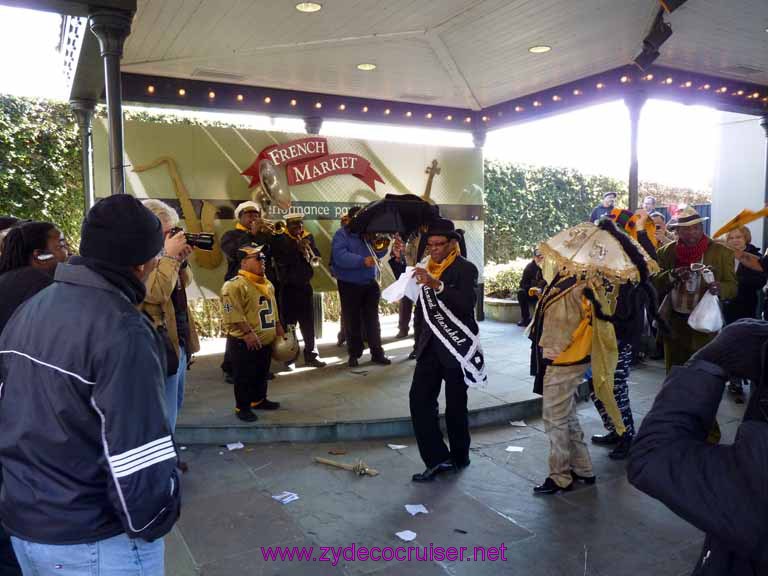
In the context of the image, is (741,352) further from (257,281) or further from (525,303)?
(525,303)

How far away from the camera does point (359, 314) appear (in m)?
7.65

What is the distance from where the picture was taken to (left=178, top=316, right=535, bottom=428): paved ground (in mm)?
5660

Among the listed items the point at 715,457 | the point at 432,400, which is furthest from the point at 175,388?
the point at 715,457

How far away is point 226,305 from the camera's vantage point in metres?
5.29

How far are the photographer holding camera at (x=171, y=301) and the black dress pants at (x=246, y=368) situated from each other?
50.2 inches

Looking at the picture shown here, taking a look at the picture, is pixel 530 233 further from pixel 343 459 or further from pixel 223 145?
pixel 343 459

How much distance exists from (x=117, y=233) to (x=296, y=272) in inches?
212

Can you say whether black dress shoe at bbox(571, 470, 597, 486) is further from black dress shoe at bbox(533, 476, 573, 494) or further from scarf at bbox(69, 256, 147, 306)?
scarf at bbox(69, 256, 147, 306)

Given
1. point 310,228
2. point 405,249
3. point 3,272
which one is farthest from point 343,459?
point 310,228

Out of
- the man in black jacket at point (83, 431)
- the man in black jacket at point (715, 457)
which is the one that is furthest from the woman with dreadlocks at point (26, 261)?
the man in black jacket at point (715, 457)

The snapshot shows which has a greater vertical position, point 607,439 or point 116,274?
point 116,274

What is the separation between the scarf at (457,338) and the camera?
14.2ft

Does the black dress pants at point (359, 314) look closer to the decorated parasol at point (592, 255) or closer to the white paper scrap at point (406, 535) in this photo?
the decorated parasol at point (592, 255)

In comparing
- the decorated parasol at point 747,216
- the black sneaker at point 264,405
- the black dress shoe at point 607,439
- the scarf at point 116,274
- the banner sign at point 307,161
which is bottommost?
the black dress shoe at point 607,439
